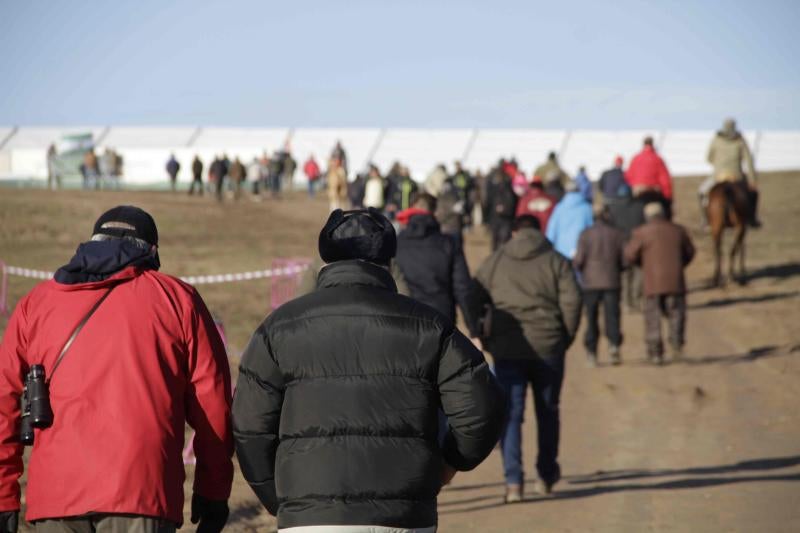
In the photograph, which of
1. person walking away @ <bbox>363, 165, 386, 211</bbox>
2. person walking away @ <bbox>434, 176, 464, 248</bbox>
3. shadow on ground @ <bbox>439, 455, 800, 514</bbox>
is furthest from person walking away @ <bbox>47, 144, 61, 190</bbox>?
shadow on ground @ <bbox>439, 455, 800, 514</bbox>

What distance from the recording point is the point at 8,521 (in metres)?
5.27

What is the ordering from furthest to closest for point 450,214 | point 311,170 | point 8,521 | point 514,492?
1. point 311,170
2. point 450,214
3. point 514,492
4. point 8,521

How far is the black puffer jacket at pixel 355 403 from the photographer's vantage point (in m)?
4.90

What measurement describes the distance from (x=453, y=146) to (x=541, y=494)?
61.5 meters

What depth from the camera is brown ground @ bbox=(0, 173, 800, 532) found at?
974 centimetres

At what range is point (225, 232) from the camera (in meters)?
38.7

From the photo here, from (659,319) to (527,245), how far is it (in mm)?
7134

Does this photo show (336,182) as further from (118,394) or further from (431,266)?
(118,394)

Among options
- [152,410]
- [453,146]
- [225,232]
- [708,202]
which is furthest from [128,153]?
[152,410]

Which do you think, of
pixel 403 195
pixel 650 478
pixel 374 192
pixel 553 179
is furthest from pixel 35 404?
pixel 374 192

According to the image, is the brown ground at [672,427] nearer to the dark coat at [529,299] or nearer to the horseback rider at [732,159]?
the dark coat at [529,299]

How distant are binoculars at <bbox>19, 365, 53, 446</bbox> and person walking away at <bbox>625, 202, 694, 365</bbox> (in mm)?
12758

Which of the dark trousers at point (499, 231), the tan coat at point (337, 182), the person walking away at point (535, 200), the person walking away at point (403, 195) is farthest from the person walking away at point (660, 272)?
the tan coat at point (337, 182)

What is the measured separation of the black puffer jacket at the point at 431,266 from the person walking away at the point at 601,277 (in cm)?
698
